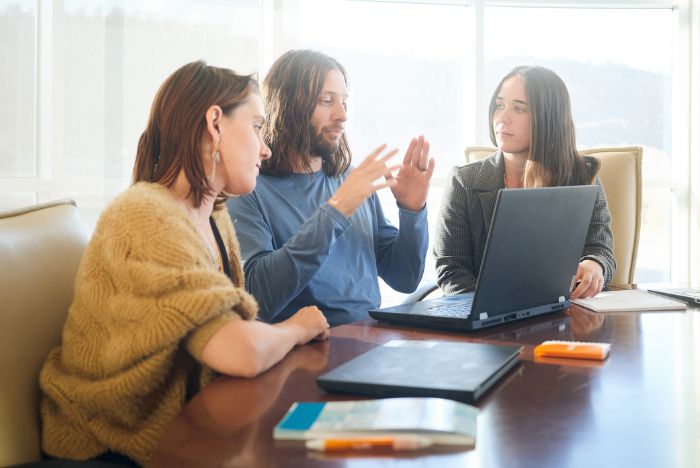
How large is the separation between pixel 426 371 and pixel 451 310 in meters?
0.52

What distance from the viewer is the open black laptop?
4.48 feet

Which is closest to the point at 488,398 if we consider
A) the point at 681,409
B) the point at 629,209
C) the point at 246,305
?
the point at 681,409

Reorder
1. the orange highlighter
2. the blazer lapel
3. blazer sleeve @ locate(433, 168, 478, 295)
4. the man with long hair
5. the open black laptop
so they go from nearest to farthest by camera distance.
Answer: the orange highlighter → the open black laptop → the man with long hair → blazer sleeve @ locate(433, 168, 478, 295) → the blazer lapel

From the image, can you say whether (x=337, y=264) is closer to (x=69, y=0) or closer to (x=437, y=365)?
(x=437, y=365)

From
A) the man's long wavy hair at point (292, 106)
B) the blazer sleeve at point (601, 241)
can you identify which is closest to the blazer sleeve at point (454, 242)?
the blazer sleeve at point (601, 241)

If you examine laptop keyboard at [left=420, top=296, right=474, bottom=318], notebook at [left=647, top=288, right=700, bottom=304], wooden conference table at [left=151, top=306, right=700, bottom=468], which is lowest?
wooden conference table at [left=151, top=306, right=700, bottom=468]

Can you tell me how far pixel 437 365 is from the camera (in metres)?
1.05

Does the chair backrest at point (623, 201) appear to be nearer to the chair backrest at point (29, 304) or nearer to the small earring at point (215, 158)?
the small earring at point (215, 158)

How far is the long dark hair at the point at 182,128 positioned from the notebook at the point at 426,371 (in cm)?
48

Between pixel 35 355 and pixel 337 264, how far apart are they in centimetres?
95

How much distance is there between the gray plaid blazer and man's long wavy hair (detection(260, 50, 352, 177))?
448mm

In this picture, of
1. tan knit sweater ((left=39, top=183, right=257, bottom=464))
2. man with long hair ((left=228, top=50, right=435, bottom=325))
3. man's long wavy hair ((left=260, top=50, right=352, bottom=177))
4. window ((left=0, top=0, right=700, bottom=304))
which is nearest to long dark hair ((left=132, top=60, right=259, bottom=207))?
tan knit sweater ((left=39, top=183, right=257, bottom=464))

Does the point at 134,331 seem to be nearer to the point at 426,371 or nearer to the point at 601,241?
the point at 426,371

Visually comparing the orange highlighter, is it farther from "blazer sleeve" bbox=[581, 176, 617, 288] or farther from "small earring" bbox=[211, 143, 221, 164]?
"blazer sleeve" bbox=[581, 176, 617, 288]
